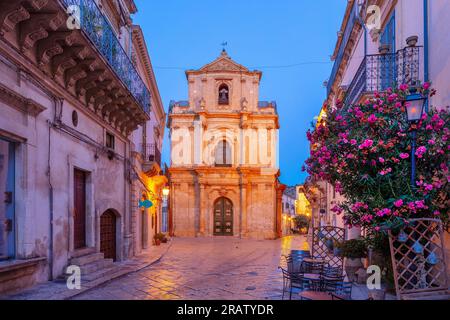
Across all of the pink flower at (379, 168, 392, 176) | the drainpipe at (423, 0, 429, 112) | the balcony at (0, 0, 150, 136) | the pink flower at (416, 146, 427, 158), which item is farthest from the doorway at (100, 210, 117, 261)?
the drainpipe at (423, 0, 429, 112)

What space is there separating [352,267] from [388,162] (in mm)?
4159

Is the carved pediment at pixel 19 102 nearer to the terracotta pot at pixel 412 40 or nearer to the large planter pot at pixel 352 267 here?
the terracotta pot at pixel 412 40

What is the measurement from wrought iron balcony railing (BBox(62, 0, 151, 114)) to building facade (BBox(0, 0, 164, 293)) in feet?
0.10

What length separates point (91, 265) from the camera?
10195 millimetres

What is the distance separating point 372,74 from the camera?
10281 millimetres

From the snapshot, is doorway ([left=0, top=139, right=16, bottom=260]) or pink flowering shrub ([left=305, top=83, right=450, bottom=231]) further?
doorway ([left=0, top=139, right=16, bottom=260])

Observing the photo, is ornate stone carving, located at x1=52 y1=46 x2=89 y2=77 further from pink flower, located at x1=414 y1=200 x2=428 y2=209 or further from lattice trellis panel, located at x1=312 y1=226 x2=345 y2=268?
lattice trellis panel, located at x1=312 y1=226 x2=345 y2=268

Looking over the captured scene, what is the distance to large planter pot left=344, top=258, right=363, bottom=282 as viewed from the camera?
34.2 ft

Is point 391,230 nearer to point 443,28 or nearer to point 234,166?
point 443,28

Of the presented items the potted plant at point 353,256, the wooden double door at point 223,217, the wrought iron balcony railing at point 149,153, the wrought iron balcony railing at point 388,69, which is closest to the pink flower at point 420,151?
the wrought iron balcony railing at point 388,69

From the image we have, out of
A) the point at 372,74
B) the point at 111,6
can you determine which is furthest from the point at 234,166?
the point at 372,74

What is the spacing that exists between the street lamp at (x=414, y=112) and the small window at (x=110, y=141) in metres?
9.18

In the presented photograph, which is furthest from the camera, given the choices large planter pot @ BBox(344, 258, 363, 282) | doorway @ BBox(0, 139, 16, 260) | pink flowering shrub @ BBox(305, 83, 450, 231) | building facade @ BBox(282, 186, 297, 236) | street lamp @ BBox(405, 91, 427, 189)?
building facade @ BBox(282, 186, 297, 236)

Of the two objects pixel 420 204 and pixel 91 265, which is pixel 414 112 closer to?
pixel 420 204
